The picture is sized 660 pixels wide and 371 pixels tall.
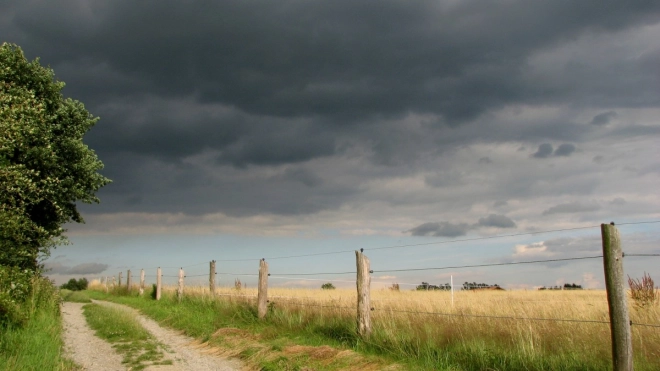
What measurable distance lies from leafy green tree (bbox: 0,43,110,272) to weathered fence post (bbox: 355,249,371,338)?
1106cm

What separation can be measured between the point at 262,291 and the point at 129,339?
4212 mm

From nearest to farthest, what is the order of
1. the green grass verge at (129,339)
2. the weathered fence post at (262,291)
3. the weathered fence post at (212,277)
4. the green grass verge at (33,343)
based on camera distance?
the green grass verge at (33,343) → the green grass verge at (129,339) → the weathered fence post at (262,291) → the weathered fence post at (212,277)

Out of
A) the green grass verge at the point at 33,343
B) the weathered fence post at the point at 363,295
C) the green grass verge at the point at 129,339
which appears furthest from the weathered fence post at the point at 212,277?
the weathered fence post at the point at 363,295

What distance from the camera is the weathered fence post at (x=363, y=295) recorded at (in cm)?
1121

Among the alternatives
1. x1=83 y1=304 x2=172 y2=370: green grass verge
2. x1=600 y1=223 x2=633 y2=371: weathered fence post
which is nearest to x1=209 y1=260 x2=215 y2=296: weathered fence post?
x1=83 y1=304 x2=172 y2=370: green grass verge

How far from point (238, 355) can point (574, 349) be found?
7.29 meters

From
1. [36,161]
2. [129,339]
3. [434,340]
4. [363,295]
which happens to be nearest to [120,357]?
[129,339]

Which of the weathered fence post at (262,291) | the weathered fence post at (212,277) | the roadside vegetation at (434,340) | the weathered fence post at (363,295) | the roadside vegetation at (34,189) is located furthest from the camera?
the weathered fence post at (212,277)

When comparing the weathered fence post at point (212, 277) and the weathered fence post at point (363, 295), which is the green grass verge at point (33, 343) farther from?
the weathered fence post at point (212, 277)

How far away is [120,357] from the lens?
1224 cm

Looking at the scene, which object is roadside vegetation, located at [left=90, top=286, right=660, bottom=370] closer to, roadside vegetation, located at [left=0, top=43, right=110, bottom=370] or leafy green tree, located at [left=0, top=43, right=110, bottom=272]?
roadside vegetation, located at [left=0, top=43, right=110, bottom=370]

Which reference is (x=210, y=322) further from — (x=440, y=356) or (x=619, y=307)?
(x=619, y=307)

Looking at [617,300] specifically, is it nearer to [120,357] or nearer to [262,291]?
[262,291]

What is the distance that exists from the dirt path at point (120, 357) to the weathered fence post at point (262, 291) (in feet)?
7.52
